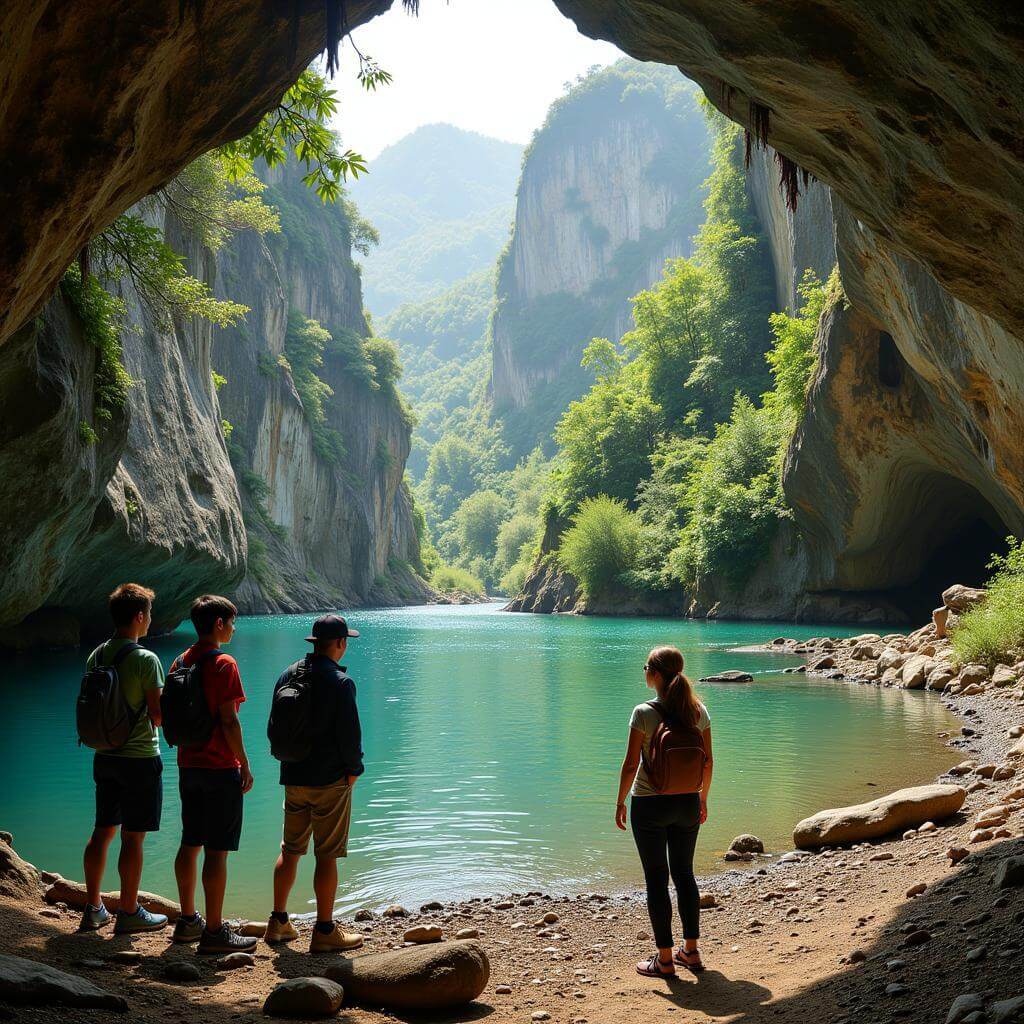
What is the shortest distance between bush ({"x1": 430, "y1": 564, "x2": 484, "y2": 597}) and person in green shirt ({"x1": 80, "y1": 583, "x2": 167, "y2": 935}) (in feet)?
282

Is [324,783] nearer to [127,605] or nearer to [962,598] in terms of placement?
[127,605]

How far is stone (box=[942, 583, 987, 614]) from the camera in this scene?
679 inches

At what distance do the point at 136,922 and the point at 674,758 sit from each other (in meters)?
2.83

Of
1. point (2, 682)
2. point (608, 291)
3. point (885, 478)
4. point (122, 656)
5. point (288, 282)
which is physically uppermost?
point (608, 291)

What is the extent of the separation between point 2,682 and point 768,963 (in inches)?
685

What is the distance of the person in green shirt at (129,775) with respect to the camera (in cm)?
489

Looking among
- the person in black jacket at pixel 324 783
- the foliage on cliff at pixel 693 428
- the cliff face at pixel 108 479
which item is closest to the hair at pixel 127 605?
the person in black jacket at pixel 324 783

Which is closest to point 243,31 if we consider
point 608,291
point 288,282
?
point 288,282

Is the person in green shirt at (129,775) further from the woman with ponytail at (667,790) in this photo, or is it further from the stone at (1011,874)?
the stone at (1011,874)

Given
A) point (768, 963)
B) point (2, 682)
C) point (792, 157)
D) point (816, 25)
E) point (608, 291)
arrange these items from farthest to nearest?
point (608, 291) < point (2, 682) < point (792, 157) < point (816, 25) < point (768, 963)

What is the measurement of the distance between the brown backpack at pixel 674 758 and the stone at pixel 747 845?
3.09 m

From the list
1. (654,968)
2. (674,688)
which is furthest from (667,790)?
(654,968)

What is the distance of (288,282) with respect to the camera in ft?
229

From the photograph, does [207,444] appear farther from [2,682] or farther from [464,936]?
[464,936]
